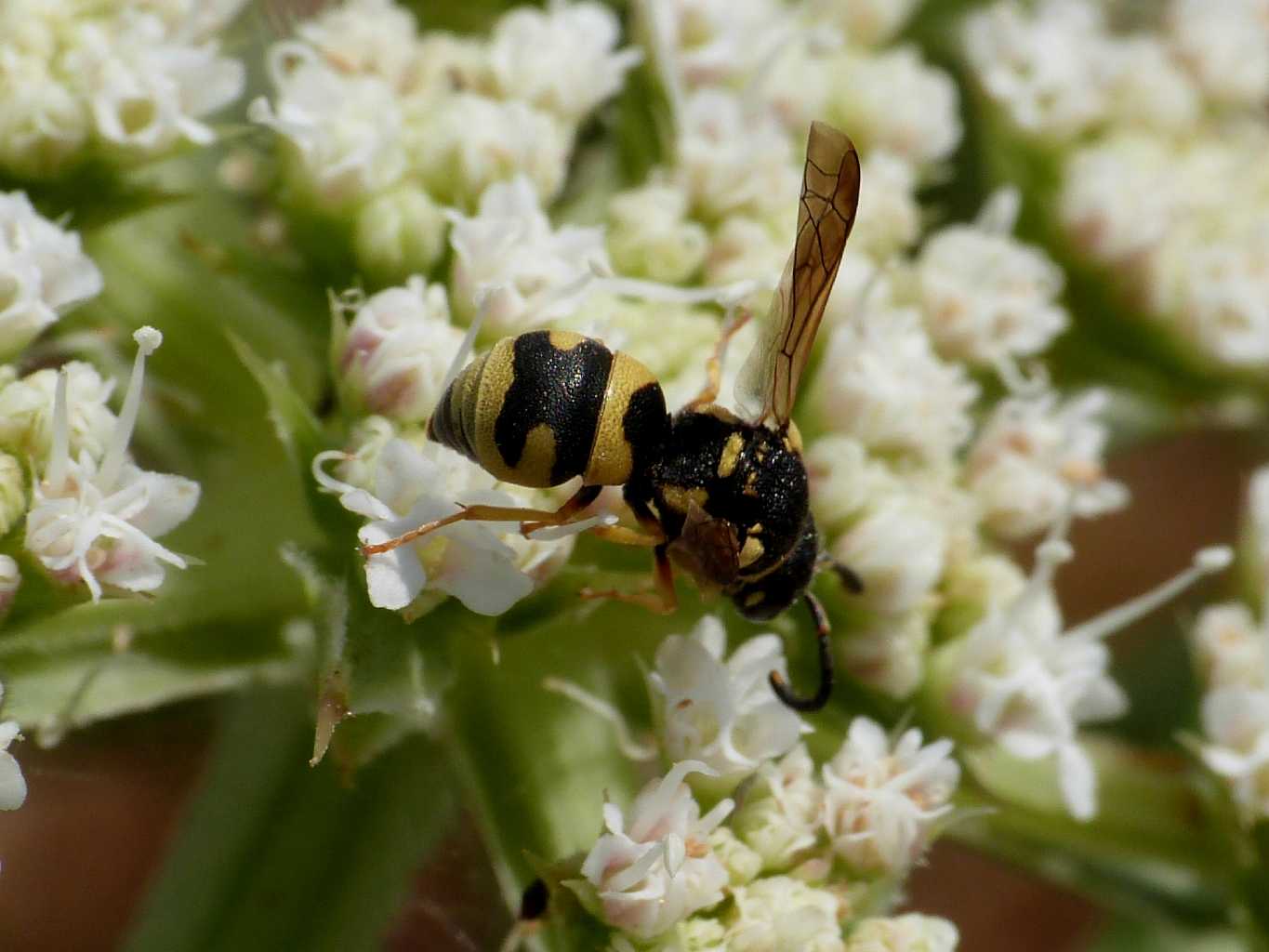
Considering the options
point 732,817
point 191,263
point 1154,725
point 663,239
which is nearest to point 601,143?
point 663,239

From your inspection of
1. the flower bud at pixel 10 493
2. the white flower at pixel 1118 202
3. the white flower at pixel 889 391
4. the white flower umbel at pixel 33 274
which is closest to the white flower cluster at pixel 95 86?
the white flower umbel at pixel 33 274

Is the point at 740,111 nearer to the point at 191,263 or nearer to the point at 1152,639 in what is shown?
the point at 191,263

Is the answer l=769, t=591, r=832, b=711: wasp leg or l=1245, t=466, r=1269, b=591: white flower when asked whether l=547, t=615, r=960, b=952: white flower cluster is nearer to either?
l=769, t=591, r=832, b=711: wasp leg

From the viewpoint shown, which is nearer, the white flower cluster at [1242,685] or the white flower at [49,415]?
the white flower at [49,415]

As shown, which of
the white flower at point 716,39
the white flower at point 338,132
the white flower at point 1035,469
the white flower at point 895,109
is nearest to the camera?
the white flower at point 338,132

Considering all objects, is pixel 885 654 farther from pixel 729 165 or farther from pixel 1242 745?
pixel 729 165

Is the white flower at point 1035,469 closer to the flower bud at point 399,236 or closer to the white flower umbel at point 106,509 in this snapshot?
the flower bud at point 399,236
